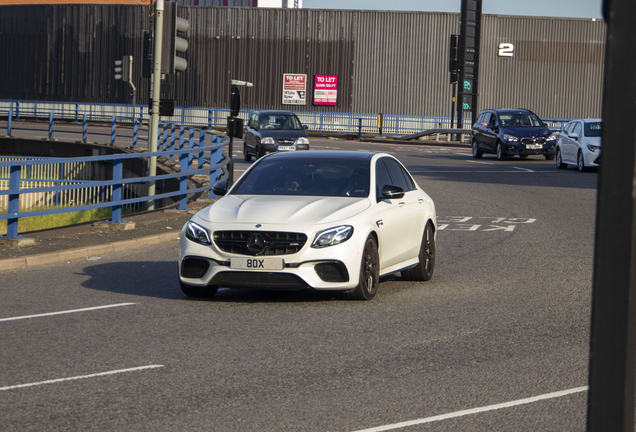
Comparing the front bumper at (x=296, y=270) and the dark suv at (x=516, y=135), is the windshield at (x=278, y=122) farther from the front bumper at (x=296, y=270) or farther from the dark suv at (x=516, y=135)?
the front bumper at (x=296, y=270)

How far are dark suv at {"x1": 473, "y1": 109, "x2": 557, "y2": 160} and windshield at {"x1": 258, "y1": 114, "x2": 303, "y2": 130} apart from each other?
6769 mm

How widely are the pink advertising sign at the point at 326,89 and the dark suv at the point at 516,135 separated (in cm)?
2763

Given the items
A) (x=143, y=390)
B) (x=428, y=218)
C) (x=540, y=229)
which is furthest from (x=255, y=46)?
(x=143, y=390)

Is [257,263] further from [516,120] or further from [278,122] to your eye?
[516,120]

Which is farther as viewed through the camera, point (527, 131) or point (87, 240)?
point (527, 131)

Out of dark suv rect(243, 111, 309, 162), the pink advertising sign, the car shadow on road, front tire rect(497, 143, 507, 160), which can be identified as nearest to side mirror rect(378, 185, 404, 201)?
the car shadow on road

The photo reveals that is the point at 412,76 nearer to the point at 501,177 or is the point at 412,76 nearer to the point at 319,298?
the point at 501,177

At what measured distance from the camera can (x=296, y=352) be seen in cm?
668

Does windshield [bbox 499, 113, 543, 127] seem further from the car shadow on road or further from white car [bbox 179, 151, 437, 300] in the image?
white car [bbox 179, 151, 437, 300]

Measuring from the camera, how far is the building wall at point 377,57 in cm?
5944

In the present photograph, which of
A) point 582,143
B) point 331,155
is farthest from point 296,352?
point 582,143

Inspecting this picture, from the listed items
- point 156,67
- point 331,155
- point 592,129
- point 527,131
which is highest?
point 156,67

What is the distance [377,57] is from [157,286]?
51703 millimetres

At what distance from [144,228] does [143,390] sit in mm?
8673
